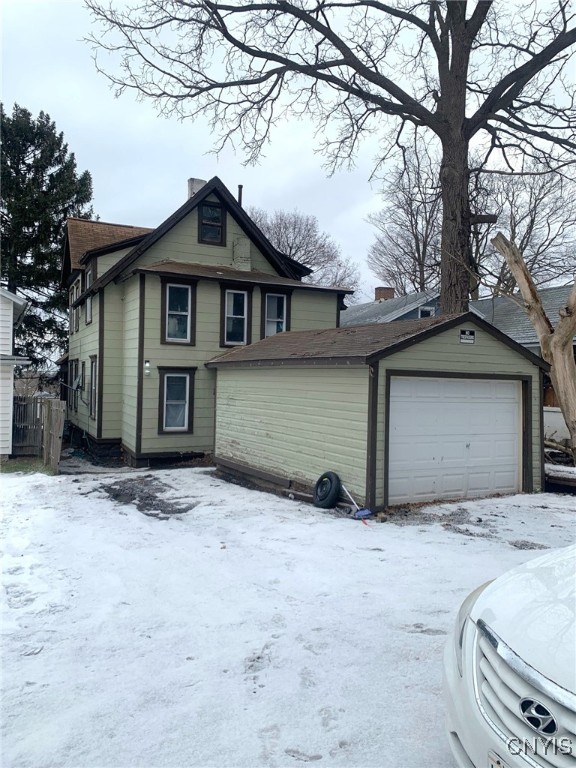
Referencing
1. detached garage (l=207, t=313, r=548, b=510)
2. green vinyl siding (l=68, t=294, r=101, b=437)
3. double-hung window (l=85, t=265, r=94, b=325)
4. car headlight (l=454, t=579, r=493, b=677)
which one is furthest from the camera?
double-hung window (l=85, t=265, r=94, b=325)

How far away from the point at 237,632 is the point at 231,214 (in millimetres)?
15004

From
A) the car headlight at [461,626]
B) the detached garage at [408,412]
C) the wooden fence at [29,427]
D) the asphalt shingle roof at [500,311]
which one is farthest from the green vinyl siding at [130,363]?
the car headlight at [461,626]

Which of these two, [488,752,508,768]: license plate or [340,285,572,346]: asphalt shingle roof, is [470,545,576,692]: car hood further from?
[340,285,572,346]: asphalt shingle roof

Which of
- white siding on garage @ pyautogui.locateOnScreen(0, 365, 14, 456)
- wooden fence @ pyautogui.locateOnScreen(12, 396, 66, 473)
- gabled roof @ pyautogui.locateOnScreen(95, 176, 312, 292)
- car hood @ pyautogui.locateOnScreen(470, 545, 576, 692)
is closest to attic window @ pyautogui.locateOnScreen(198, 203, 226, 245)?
gabled roof @ pyautogui.locateOnScreen(95, 176, 312, 292)

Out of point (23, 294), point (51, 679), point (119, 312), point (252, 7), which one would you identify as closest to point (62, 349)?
point (23, 294)

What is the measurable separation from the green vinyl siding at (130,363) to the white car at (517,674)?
13.4m

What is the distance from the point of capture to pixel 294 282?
17.4 metres

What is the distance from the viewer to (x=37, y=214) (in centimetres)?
2658

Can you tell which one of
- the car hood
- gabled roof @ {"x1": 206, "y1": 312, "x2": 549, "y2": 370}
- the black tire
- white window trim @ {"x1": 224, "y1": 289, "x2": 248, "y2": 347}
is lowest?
the black tire

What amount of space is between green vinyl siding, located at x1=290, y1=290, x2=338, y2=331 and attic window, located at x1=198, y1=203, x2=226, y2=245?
2950 mm

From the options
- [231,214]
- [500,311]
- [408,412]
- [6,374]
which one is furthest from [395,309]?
[408,412]

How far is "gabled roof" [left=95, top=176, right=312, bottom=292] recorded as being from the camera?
15977 mm

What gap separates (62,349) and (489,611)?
2999cm

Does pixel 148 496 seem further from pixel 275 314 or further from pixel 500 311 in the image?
pixel 500 311
